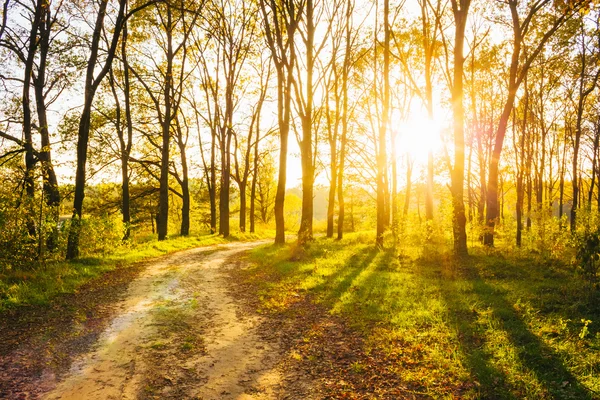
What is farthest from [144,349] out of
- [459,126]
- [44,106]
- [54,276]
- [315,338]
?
[44,106]

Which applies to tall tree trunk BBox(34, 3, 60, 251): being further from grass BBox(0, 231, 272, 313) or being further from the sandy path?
the sandy path

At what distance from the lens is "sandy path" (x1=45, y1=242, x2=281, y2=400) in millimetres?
4594

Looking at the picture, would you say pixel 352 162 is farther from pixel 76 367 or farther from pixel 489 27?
pixel 76 367

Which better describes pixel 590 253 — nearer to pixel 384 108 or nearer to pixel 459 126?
pixel 459 126

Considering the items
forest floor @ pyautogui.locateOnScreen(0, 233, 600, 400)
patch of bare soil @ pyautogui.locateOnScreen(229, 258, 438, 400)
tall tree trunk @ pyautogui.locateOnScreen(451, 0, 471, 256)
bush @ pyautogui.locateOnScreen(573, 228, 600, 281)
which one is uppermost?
tall tree trunk @ pyautogui.locateOnScreen(451, 0, 471, 256)

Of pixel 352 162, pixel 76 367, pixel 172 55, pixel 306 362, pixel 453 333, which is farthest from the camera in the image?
pixel 352 162

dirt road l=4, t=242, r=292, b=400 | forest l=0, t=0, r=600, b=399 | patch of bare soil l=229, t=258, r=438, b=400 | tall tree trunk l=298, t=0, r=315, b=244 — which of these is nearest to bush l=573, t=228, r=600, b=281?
forest l=0, t=0, r=600, b=399

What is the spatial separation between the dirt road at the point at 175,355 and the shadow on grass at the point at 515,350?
9.12 ft

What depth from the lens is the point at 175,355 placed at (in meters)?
5.56

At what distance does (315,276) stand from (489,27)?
2043cm

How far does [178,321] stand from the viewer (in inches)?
277

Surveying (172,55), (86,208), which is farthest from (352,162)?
(86,208)

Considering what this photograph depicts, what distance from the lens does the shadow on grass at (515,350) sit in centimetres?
429

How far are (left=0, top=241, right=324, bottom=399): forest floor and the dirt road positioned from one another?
0.6 inches
